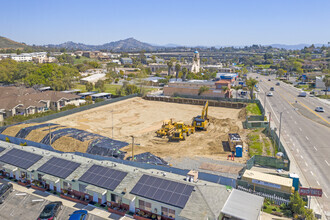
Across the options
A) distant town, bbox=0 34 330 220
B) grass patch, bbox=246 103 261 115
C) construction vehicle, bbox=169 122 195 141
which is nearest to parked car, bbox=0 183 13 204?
distant town, bbox=0 34 330 220

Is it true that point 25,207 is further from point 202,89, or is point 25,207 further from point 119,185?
point 202,89

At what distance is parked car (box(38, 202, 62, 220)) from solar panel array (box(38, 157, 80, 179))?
2.88 meters

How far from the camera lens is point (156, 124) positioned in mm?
56375

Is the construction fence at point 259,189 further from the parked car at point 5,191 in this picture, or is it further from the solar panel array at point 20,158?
the parked car at point 5,191

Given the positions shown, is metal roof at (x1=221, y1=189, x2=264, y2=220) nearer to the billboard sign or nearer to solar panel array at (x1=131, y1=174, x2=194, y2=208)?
solar panel array at (x1=131, y1=174, x2=194, y2=208)

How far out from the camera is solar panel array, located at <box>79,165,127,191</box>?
22797 millimetres

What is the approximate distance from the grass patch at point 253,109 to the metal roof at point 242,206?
44766 millimetres

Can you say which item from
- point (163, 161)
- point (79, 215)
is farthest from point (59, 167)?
point (163, 161)

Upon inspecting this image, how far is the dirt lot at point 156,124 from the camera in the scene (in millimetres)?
40625

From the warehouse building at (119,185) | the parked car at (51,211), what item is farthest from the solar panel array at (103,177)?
the parked car at (51,211)

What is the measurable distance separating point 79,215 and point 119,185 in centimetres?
389

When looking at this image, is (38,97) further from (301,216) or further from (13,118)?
(301,216)

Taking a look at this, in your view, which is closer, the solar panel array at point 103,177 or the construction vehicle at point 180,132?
the solar panel array at point 103,177

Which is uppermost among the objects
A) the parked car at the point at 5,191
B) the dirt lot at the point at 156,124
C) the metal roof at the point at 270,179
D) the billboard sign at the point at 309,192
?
the billboard sign at the point at 309,192
